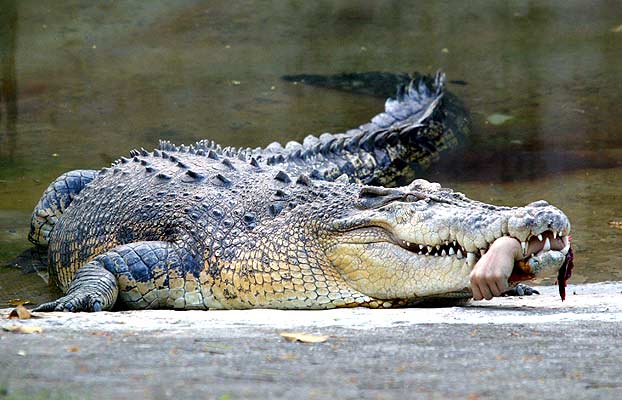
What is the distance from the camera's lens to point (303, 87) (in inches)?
446

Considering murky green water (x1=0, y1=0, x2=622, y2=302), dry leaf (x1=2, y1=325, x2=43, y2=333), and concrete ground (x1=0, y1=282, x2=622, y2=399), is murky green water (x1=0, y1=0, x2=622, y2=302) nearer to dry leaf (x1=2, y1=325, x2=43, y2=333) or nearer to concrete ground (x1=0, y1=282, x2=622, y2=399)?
concrete ground (x1=0, y1=282, x2=622, y2=399)

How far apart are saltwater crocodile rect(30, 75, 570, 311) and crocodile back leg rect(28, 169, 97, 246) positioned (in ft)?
1.00

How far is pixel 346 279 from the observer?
490 centimetres

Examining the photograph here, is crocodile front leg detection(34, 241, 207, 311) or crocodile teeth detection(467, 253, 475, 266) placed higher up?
crocodile teeth detection(467, 253, 475, 266)

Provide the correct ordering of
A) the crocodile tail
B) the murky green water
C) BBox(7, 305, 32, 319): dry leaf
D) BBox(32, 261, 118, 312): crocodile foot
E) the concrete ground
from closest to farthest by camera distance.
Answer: the concrete ground → BBox(7, 305, 32, 319): dry leaf → BBox(32, 261, 118, 312): crocodile foot → the crocodile tail → the murky green water

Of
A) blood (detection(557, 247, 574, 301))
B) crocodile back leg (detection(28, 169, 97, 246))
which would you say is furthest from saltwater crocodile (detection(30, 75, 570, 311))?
crocodile back leg (detection(28, 169, 97, 246))

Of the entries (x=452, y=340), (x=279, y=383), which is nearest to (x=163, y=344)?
(x=279, y=383)

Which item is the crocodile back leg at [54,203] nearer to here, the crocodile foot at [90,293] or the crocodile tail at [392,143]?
the crocodile tail at [392,143]

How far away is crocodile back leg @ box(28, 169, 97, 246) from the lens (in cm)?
667

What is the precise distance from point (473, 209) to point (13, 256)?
3.45 m

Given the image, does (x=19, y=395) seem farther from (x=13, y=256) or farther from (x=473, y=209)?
(x=13, y=256)

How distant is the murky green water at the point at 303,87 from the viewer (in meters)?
8.12

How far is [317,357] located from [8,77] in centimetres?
938

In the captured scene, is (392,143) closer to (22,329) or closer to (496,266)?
(496,266)
